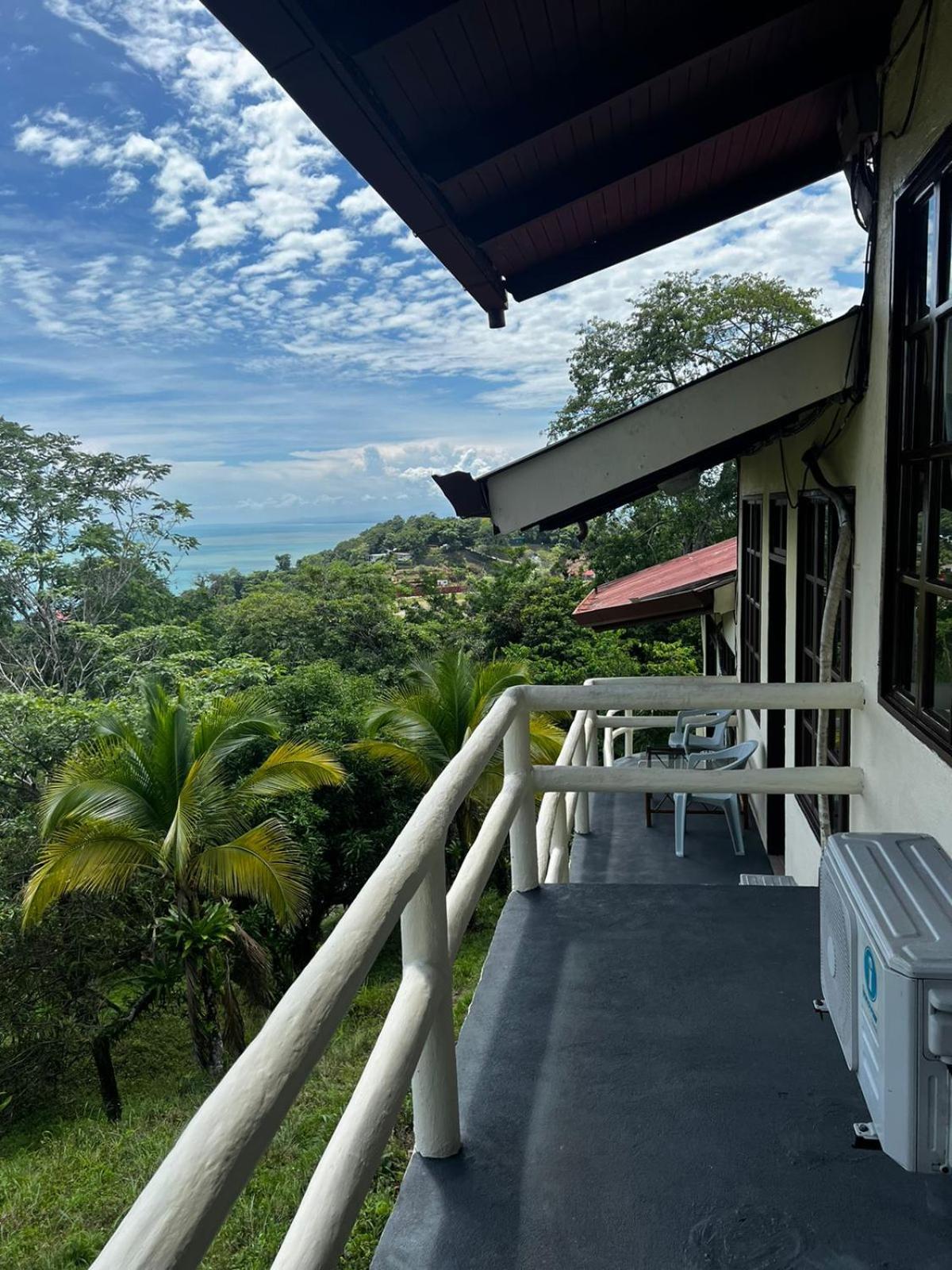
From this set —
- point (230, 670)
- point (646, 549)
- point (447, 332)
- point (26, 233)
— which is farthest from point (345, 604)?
point (26, 233)

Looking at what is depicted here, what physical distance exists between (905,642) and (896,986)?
1.76 m

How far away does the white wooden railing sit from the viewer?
0.79 metres

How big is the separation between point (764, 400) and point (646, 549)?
19854mm

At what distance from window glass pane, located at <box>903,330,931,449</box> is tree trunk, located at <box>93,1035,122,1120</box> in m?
13.1

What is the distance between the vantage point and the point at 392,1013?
1.54m

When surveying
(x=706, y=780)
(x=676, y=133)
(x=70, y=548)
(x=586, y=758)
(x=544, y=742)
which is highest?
(x=676, y=133)

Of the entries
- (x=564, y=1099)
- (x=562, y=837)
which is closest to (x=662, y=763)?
(x=562, y=837)

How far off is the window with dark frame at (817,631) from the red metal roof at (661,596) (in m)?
3.45

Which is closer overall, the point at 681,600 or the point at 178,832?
the point at 681,600

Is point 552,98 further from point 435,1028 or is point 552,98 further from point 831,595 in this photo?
point 435,1028

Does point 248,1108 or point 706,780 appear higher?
point 248,1108

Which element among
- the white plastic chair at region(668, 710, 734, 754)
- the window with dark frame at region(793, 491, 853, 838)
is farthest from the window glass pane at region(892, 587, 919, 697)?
the white plastic chair at region(668, 710, 734, 754)

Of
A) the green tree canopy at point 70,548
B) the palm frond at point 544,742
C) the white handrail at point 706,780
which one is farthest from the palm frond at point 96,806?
the green tree canopy at point 70,548

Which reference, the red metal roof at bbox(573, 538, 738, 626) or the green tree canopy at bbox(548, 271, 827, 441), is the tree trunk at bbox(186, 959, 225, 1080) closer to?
the red metal roof at bbox(573, 538, 738, 626)
